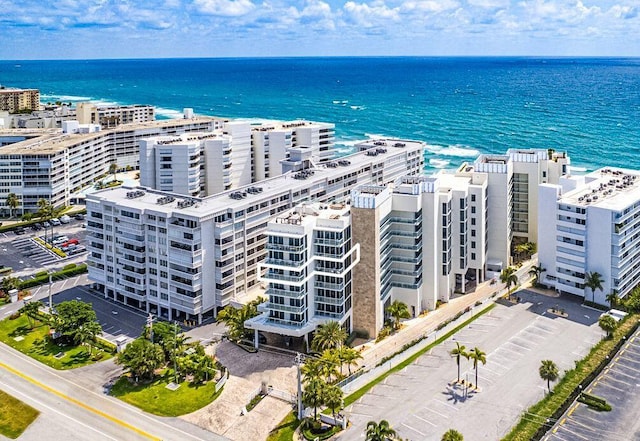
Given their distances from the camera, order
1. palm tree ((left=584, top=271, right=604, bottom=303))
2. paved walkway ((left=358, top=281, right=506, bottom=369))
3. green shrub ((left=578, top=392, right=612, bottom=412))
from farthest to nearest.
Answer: palm tree ((left=584, top=271, right=604, bottom=303)) → paved walkway ((left=358, top=281, right=506, bottom=369)) → green shrub ((left=578, top=392, right=612, bottom=412))

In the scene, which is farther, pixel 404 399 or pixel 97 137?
pixel 97 137

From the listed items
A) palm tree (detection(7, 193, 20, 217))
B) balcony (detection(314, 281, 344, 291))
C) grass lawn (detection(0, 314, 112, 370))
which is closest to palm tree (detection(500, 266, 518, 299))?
balcony (detection(314, 281, 344, 291))

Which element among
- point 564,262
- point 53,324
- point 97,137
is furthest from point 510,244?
point 97,137

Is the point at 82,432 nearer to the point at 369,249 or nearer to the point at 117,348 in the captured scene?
the point at 117,348

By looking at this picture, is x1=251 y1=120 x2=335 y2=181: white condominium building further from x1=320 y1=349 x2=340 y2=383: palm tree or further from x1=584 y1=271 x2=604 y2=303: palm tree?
x1=320 y1=349 x2=340 y2=383: palm tree

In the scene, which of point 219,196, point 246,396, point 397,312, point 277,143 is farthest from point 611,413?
point 277,143

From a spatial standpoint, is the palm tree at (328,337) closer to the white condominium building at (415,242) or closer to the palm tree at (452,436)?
the white condominium building at (415,242)

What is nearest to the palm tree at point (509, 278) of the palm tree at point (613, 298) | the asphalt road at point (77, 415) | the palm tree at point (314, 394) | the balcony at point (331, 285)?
the palm tree at point (613, 298)

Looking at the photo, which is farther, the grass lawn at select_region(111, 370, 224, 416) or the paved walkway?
the paved walkway
